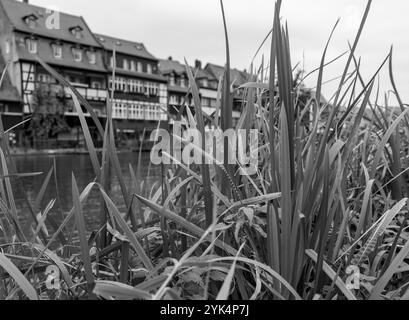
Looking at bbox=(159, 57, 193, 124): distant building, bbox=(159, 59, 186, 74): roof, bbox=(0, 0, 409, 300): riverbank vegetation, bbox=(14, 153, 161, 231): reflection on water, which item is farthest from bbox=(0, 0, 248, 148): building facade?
bbox=(0, 0, 409, 300): riverbank vegetation

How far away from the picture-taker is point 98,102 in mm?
32469

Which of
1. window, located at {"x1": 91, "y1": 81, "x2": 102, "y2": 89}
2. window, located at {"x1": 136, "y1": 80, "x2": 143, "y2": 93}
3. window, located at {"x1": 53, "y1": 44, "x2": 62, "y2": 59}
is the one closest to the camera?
window, located at {"x1": 53, "y1": 44, "x2": 62, "y2": 59}

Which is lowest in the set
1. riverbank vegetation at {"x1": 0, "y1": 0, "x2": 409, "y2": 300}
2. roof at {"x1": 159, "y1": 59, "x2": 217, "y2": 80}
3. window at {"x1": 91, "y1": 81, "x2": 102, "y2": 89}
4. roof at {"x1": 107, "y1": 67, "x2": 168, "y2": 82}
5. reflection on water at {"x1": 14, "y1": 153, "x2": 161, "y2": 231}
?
reflection on water at {"x1": 14, "y1": 153, "x2": 161, "y2": 231}

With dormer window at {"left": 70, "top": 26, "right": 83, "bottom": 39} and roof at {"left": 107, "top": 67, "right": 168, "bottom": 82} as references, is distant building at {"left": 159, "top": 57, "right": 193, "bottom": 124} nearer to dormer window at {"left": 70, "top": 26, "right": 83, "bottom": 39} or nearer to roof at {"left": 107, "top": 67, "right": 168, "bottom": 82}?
roof at {"left": 107, "top": 67, "right": 168, "bottom": 82}

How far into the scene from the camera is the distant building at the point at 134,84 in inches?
1377

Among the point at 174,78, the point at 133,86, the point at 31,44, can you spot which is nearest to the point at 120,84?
the point at 133,86

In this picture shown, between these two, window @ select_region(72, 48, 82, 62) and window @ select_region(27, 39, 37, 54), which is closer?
window @ select_region(27, 39, 37, 54)

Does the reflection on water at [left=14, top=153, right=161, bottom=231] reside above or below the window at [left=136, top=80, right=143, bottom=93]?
below

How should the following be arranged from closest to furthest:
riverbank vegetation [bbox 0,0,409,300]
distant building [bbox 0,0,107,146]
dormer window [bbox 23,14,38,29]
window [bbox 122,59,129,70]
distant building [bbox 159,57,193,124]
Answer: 1. riverbank vegetation [bbox 0,0,409,300]
2. distant building [bbox 0,0,107,146]
3. dormer window [bbox 23,14,38,29]
4. window [bbox 122,59,129,70]
5. distant building [bbox 159,57,193,124]

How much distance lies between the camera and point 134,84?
A: 37.5 meters

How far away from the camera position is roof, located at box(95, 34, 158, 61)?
38.6m

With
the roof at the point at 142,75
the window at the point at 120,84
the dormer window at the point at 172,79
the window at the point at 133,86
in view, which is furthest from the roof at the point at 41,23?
the dormer window at the point at 172,79
